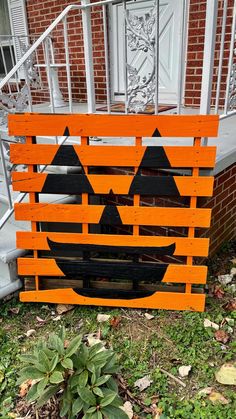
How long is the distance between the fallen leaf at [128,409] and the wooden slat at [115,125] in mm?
1440

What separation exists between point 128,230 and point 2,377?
142 centimetres

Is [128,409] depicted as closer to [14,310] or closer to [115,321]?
[115,321]

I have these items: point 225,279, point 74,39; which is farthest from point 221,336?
point 74,39

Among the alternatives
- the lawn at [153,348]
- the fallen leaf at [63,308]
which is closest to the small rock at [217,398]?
the lawn at [153,348]

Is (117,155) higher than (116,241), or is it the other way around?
(117,155)

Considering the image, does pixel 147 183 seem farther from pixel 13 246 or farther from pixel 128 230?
pixel 13 246

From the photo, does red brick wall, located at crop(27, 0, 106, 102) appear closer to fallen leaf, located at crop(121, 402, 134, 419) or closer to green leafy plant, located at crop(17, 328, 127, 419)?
green leafy plant, located at crop(17, 328, 127, 419)

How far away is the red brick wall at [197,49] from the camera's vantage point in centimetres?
360

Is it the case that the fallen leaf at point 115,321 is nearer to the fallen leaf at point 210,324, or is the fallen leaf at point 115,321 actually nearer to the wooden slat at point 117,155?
the fallen leaf at point 210,324

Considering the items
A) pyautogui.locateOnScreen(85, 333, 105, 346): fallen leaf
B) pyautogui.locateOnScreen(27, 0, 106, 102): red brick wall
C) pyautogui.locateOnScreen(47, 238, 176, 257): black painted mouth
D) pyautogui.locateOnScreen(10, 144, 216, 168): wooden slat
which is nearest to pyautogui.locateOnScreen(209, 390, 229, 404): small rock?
pyautogui.locateOnScreen(85, 333, 105, 346): fallen leaf

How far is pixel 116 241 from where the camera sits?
2248 mm

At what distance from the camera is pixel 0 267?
2.47 meters

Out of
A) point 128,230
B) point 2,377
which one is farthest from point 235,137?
point 2,377

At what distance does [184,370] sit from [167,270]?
59 centimetres
